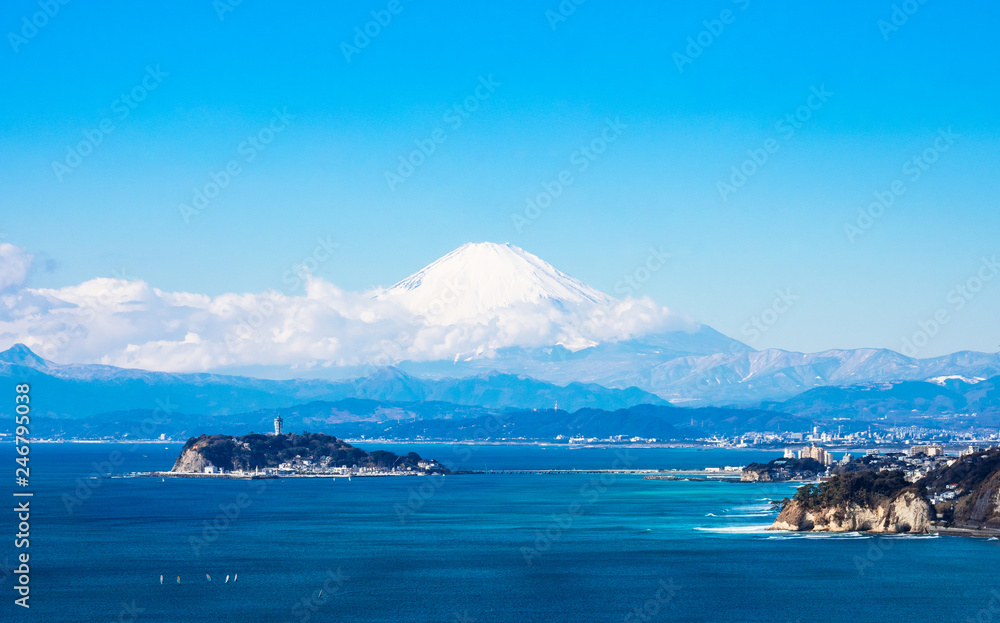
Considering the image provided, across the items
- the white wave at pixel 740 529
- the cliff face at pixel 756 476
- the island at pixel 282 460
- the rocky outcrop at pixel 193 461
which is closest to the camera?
the white wave at pixel 740 529

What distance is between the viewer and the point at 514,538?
279 ft

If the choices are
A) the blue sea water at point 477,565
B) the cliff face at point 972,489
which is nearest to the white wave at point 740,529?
the blue sea water at point 477,565

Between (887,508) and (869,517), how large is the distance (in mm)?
1382

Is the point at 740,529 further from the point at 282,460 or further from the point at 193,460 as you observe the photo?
the point at 193,460

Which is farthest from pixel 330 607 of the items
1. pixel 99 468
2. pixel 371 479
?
pixel 99 468

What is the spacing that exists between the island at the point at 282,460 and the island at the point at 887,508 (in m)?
100

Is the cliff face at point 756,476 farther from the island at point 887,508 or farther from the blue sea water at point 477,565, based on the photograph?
the island at point 887,508

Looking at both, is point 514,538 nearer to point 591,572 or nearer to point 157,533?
point 591,572

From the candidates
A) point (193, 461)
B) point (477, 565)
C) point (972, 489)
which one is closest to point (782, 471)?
point (972, 489)

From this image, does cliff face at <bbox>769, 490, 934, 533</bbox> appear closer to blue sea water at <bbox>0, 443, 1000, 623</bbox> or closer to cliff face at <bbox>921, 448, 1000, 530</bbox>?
blue sea water at <bbox>0, 443, 1000, 623</bbox>

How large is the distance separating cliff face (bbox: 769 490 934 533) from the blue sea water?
2.62 m

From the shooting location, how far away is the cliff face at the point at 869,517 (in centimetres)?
8344

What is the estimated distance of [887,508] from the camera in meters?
84.4

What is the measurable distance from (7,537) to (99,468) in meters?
119
